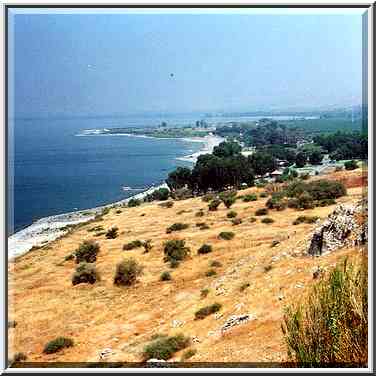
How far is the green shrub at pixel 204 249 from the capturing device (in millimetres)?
5395

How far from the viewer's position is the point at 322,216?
574 cm

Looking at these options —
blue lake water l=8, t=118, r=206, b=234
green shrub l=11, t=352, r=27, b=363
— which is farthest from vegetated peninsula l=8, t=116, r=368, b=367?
blue lake water l=8, t=118, r=206, b=234

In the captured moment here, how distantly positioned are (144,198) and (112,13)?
6.05ft

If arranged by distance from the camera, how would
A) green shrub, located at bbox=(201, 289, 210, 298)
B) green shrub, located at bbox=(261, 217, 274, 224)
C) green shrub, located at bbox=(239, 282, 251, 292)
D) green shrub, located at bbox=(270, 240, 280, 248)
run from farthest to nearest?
green shrub, located at bbox=(261, 217, 274, 224), green shrub, located at bbox=(270, 240, 280, 248), green shrub, located at bbox=(239, 282, 251, 292), green shrub, located at bbox=(201, 289, 210, 298)

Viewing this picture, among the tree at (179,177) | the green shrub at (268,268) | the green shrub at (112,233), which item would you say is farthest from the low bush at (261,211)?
the green shrub at (112,233)

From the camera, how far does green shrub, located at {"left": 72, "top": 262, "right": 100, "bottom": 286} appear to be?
5.09 m

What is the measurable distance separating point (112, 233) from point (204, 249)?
939mm

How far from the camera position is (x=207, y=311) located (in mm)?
4863

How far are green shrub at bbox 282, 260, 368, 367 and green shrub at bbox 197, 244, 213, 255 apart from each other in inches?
58.3

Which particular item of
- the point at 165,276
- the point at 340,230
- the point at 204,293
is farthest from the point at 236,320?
the point at 340,230

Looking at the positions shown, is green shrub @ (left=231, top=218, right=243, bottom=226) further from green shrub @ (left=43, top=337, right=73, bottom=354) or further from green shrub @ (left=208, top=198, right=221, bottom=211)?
green shrub @ (left=43, top=337, right=73, bottom=354)

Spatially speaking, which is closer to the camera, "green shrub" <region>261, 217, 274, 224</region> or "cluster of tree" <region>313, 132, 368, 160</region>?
"cluster of tree" <region>313, 132, 368, 160</region>

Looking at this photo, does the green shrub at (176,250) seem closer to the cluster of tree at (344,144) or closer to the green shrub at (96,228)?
the green shrub at (96,228)

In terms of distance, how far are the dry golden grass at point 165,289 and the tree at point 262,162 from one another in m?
0.40
